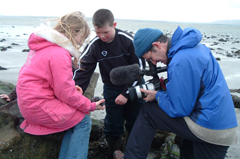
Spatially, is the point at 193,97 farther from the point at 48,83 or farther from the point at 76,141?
the point at 48,83

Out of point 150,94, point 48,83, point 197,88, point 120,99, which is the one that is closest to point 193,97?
point 197,88

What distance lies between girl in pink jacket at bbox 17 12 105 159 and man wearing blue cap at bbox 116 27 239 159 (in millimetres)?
695

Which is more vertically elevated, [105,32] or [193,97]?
[105,32]

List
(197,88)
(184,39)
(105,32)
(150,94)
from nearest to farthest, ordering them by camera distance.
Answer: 1. (197,88)
2. (184,39)
3. (150,94)
4. (105,32)

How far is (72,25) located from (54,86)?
2.41 feet

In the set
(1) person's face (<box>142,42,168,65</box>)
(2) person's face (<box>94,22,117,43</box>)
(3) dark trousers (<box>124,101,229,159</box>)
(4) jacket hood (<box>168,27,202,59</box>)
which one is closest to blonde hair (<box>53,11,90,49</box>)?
(2) person's face (<box>94,22,117,43</box>)

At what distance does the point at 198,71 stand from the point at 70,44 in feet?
4.49

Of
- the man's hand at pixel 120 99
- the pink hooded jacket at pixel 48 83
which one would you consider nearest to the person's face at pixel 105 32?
the pink hooded jacket at pixel 48 83

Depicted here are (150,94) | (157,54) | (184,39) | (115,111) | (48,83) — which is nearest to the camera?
(184,39)

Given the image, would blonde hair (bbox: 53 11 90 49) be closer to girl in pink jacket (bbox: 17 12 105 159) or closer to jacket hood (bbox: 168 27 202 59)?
girl in pink jacket (bbox: 17 12 105 159)

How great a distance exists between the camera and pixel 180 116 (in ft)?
6.88

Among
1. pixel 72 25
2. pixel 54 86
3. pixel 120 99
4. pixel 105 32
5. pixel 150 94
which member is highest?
pixel 72 25

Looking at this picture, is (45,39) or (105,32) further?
(105,32)

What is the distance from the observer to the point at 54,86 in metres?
2.15
